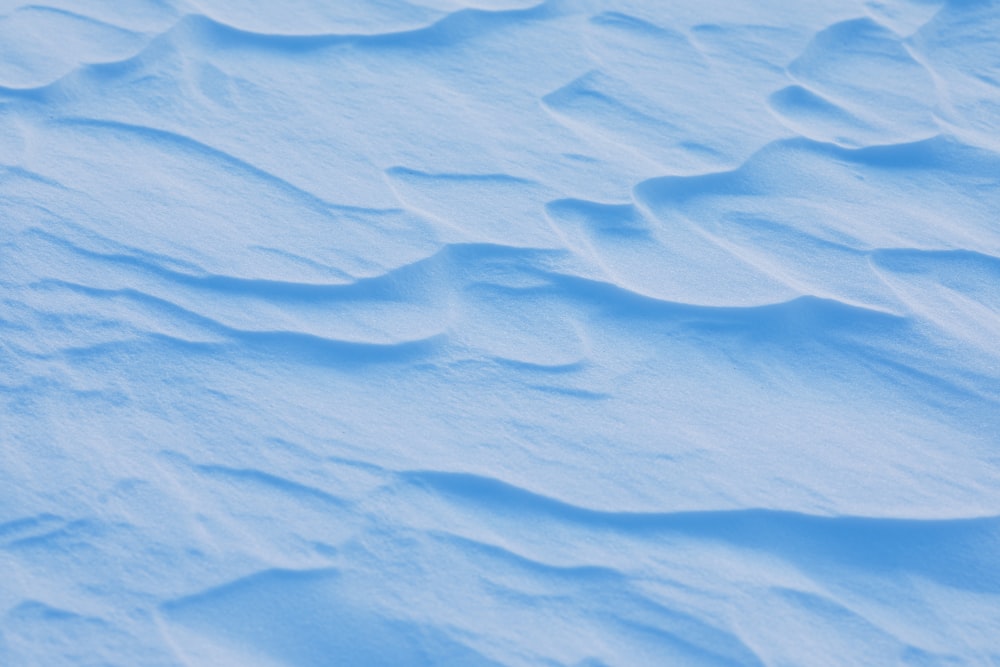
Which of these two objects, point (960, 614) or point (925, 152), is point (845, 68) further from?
point (960, 614)

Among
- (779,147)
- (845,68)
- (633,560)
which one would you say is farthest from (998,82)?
(633,560)

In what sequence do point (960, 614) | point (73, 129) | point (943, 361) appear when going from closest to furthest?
1. point (960, 614)
2. point (943, 361)
3. point (73, 129)

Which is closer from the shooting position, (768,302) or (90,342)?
(90,342)

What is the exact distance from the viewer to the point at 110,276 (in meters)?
1.52

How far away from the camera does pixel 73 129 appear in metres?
1.79

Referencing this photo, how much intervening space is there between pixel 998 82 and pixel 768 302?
3.03 feet

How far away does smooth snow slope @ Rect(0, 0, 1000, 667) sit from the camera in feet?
3.90

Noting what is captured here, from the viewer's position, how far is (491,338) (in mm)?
1489

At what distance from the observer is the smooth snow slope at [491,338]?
1.19m

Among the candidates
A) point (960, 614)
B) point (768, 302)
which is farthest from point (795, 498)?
point (768, 302)

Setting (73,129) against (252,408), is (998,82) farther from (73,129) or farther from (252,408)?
(73,129)

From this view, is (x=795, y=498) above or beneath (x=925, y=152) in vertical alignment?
beneath

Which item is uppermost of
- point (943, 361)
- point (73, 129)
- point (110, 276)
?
point (73, 129)

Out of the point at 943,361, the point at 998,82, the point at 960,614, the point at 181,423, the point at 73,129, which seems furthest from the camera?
the point at 998,82
